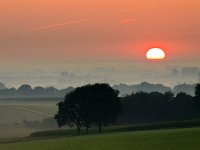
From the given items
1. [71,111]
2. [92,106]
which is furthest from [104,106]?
[71,111]

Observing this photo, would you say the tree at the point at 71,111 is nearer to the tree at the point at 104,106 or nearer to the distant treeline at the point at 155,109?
the tree at the point at 104,106

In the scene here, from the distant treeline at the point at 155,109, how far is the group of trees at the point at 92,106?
113 feet

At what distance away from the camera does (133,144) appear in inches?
2613

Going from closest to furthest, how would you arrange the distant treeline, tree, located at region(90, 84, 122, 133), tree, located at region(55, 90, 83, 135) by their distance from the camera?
tree, located at region(90, 84, 122, 133) < tree, located at region(55, 90, 83, 135) < the distant treeline

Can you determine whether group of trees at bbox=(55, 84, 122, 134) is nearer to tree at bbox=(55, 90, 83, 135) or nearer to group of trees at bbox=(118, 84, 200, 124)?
tree at bbox=(55, 90, 83, 135)

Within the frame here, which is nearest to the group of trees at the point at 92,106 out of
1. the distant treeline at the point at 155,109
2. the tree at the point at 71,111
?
the tree at the point at 71,111

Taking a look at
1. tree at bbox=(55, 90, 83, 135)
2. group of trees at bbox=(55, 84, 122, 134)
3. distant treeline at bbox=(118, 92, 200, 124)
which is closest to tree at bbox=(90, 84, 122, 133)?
group of trees at bbox=(55, 84, 122, 134)

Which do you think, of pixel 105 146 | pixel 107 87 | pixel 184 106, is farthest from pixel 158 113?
pixel 105 146

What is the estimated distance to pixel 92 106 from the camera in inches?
5148

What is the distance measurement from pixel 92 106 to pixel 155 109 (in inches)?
1749

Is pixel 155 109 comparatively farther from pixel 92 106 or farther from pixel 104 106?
pixel 104 106

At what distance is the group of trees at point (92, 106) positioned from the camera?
Answer: 130 metres

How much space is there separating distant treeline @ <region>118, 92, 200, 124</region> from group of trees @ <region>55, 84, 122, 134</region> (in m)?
34.4

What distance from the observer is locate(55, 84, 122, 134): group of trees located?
12988 centimetres
